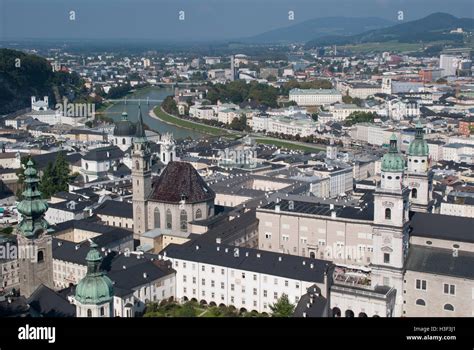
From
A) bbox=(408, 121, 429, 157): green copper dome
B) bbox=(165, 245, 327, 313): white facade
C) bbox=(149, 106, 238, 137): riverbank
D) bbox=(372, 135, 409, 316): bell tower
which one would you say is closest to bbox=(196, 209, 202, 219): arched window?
bbox=(165, 245, 327, 313): white facade

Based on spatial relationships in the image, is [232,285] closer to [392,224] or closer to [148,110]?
[392,224]

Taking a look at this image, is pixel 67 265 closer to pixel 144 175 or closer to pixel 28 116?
pixel 144 175

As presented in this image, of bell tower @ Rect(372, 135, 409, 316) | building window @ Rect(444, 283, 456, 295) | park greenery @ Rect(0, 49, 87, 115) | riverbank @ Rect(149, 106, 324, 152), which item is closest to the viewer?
building window @ Rect(444, 283, 456, 295)

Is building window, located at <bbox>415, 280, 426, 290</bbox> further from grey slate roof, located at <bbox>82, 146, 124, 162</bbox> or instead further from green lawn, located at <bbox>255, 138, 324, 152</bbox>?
green lawn, located at <bbox>255, 138, 324, 152</bbox>

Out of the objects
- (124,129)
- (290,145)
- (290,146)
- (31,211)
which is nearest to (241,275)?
(31,211)

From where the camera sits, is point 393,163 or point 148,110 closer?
point 393,163

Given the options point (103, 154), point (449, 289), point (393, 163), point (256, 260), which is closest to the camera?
point (449, 289)
